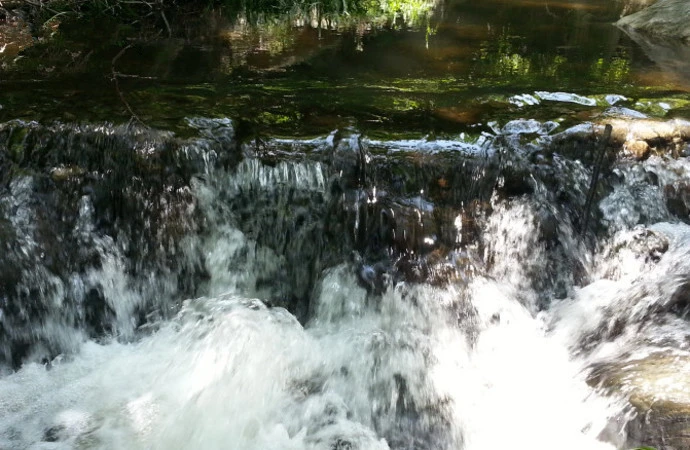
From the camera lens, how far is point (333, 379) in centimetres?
339

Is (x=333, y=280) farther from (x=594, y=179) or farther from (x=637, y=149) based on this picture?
(x=637, y=149)

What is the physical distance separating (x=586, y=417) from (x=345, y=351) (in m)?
1.41

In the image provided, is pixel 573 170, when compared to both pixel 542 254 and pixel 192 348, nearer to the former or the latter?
pixel 542 254

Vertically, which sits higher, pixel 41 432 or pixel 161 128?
pixel 161 128

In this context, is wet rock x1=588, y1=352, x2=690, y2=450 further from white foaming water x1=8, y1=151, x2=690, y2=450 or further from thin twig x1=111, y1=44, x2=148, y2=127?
thin twig x1=111, y1=44, x2=148, y2=127

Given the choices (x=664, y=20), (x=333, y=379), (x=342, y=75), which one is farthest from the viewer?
(x=664, y=20)

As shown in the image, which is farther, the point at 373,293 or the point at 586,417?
the point at 373,293

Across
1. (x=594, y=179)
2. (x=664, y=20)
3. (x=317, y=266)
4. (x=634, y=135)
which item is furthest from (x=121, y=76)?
(x=664, y=20)

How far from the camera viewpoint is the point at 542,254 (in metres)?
3.82

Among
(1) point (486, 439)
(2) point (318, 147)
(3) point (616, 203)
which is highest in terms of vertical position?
(2) point (318, 147)

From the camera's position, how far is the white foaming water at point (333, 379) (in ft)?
9.98

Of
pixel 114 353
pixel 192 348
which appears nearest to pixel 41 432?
pixel 114 353

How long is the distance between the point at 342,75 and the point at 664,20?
14.8 feet

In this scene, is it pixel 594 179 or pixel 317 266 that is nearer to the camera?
pixel 317 266
